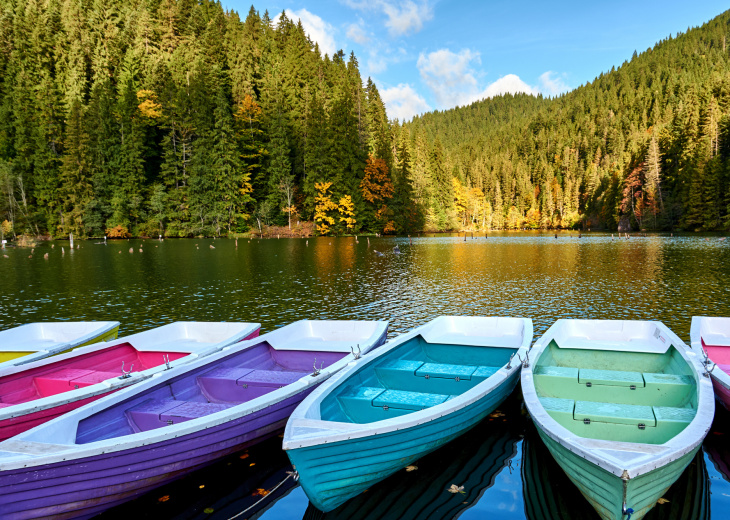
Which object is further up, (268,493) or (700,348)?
(700,348)

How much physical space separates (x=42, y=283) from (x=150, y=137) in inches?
2024

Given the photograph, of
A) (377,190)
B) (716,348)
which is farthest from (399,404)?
(377,190)

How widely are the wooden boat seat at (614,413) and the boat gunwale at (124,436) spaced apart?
370cm

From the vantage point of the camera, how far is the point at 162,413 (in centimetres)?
611

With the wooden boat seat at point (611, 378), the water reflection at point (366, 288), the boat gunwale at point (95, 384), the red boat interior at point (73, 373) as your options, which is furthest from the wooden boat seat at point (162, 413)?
the water reflection at point (366, 288)

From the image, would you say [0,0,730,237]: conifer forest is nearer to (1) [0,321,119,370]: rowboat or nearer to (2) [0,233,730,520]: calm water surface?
(2) [0,233,730,520]: calm water surface

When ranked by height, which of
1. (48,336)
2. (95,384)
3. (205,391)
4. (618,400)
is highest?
(95,384)

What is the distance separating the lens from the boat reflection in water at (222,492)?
5441 mm

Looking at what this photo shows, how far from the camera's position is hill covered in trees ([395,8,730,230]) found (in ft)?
238

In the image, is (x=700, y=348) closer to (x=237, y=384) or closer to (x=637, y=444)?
(x=637, y=444)

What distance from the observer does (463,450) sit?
681 centimetres

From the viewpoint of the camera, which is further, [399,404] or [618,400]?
[618,400]

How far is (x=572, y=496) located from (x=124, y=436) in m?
5.50

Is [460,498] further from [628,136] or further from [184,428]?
[628,136]
